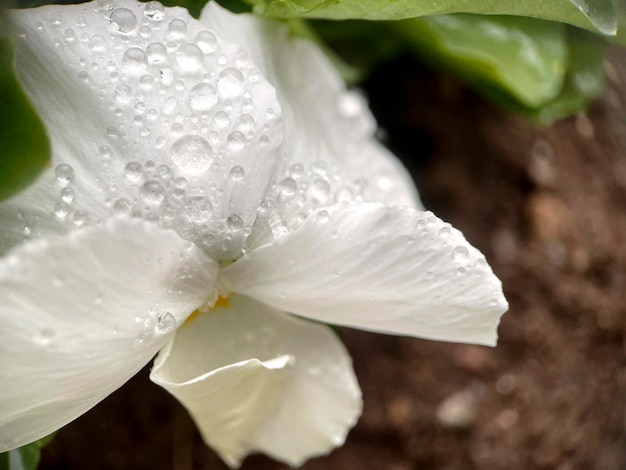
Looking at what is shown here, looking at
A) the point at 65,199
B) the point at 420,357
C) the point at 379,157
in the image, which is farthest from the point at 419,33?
the point at 65,199

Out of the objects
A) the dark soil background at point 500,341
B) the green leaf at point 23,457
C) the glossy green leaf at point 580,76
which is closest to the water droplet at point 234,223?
the green leaf at point 23,457

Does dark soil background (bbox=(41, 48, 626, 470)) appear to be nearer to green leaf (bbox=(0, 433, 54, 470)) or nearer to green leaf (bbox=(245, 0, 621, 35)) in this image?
green leaf (bbox=(0, 433, 54, 470))

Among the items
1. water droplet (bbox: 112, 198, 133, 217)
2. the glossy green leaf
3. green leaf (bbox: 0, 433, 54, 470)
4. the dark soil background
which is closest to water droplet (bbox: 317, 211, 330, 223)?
water droplet (bbox: 112, 198, 133, 217)

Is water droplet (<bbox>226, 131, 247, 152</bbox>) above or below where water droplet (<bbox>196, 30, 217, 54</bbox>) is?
below

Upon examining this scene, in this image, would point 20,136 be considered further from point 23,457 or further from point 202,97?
point 23,457

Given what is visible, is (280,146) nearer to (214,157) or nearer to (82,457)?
(214,157)

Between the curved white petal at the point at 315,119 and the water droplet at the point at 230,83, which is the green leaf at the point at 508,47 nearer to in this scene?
the curved white petal at the point at 315,119
